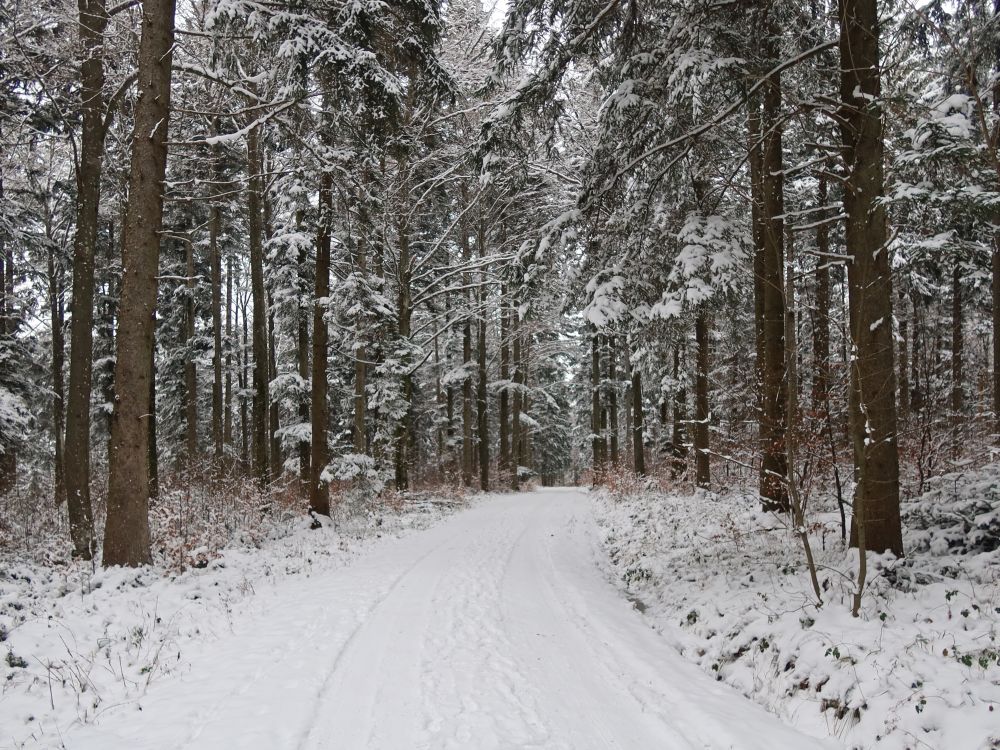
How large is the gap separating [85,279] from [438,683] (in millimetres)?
8837

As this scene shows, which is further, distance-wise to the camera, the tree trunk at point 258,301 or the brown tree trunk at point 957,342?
the brown tree trunk at point 957,342

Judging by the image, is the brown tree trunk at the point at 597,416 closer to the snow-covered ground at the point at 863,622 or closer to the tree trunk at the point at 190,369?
the tree trunk at the point at 190,369

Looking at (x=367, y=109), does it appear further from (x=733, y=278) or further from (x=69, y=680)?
(x=69, y=680)

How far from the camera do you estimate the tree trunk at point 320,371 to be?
11.9 meters

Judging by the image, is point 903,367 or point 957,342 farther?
point 957,342

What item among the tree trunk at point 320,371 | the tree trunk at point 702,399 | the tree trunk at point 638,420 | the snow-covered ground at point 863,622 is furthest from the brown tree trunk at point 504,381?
the snow-covered ground at point 863,622

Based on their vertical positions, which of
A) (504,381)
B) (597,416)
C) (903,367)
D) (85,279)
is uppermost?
(85,279)

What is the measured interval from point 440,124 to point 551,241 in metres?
10.8

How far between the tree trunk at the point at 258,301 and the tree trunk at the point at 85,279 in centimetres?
384

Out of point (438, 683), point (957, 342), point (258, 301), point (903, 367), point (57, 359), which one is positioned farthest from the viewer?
point (57, 359)

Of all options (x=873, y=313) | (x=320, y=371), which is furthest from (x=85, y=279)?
(x=873, y=313)

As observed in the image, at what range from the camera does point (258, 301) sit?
1406cm

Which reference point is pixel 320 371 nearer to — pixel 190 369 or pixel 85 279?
pixel 85 279

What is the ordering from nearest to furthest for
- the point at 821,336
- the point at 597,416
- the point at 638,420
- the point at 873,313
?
the point at 873,313 < the point at 821,336 < the point at 638,420 < the point at 597,416
